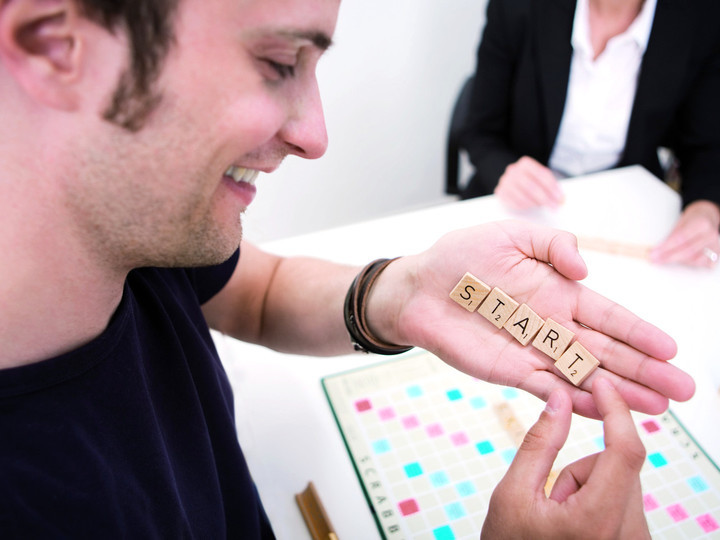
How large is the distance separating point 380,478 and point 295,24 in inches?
27.0

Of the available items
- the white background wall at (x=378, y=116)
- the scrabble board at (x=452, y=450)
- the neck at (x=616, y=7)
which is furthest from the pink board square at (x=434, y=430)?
the white background wall at (x=378, y=116)

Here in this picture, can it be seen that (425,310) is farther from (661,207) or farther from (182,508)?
(661,207)

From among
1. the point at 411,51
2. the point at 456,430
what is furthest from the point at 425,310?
the point at 411,51

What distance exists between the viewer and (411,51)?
2.51 metres

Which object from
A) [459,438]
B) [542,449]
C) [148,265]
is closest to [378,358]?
[459,438]

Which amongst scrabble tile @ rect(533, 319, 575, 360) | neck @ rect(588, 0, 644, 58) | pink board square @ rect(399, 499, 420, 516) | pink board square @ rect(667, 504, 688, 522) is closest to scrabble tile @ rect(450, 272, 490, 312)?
scrabble tile @ rect(533, 319, 575, 360)

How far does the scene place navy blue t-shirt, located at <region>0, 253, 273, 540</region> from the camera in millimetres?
567

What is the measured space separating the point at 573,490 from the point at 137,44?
27.5 inches

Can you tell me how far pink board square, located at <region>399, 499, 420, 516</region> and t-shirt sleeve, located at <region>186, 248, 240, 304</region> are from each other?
0.47 metres

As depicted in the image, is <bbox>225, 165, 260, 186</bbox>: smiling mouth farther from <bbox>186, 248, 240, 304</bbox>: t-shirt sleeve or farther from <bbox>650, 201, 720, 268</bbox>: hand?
<bbox>650, 201, 720, 268</bbox>: hand

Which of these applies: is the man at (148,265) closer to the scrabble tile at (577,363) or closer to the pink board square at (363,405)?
the scrabble tile at (577,363)

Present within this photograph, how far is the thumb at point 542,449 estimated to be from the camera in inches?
27.4

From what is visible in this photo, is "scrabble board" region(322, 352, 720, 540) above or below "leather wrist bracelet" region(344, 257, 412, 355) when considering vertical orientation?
below

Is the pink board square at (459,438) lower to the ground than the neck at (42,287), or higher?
lower
